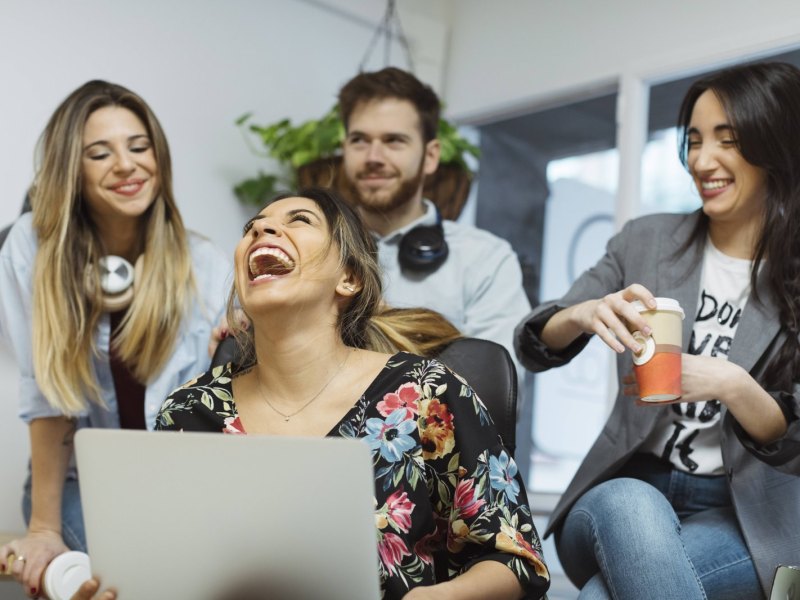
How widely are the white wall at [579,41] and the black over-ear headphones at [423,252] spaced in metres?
1.11

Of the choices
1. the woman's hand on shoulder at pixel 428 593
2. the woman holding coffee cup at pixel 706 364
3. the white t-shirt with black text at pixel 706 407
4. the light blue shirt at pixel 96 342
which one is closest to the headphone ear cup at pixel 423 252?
the light blue shirt at pixel 96 342

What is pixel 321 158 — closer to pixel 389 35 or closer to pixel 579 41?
pixel 389 35

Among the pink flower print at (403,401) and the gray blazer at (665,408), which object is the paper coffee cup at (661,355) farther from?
the pink flower print at (403,401)

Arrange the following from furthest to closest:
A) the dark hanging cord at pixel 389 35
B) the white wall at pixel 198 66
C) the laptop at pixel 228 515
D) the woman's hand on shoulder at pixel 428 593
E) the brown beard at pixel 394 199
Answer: the dark hanging cord at pixel 389 35 → the white wall at pixel 198 66 → the brown beard at pixel 394 199 → the woman's hand on shoulder at pixel 428 593 → the laptop at pixel 228 515

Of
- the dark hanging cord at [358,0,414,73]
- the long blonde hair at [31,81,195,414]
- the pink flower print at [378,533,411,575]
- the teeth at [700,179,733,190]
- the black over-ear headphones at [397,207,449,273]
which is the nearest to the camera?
the pink flower print at [378,533,411,575]

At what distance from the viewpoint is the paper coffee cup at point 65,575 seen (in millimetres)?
1551

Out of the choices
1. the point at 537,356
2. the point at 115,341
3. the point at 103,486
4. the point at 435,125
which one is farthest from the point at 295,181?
the point at 103,486

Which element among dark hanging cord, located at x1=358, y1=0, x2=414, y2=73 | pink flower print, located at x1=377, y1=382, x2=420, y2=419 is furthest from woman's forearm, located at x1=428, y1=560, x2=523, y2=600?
dark hanging cord, located at x1=358, y1=0, x2=414, y2=73

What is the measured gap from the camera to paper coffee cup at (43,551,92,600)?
1.55m

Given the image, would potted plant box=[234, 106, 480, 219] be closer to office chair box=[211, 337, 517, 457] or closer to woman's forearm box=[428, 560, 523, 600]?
office chair box=[211, 337, 517, 457]

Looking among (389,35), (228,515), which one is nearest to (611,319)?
(228,515)

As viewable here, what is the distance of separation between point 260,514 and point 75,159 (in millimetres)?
1366

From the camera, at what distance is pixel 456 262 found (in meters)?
2.47

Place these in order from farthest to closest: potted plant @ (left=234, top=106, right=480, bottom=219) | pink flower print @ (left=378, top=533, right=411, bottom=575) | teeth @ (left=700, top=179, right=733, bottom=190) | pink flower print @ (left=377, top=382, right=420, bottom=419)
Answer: potted plant @ (left=234, top=106, right=480, bottom=219)
teeth @ (left=700, top=179, right=733, bottom=190)
pink flower print @ (left=377, top=382, right=420, bottom=419)
pink flower print @ (left=378, top=533, right=411, bottom=575)
